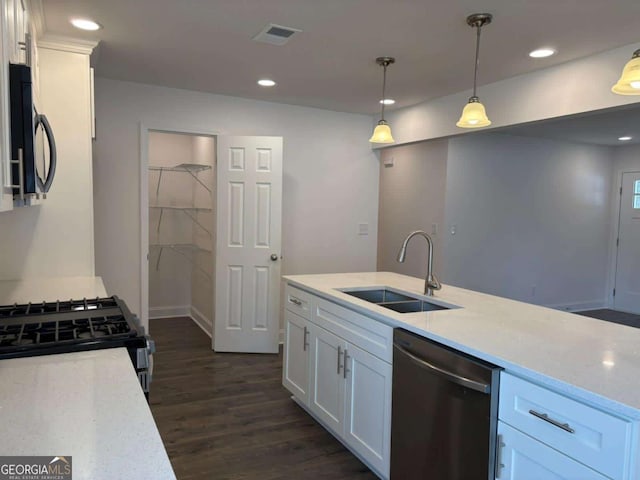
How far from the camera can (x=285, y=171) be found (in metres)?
4.84

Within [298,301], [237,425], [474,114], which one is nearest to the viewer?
[474,114]

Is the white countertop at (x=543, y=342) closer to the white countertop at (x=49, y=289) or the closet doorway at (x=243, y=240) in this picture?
the white countertop at (x=49, y=289)

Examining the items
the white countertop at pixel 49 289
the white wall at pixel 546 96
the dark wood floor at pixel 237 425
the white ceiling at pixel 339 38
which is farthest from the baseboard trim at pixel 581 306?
the white countertop at pixel 49 289

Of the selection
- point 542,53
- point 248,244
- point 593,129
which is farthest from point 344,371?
point 593,129

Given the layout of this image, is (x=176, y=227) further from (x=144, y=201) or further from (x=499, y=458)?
(x=499, y=458)

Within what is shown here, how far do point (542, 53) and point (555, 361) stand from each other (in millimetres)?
2308

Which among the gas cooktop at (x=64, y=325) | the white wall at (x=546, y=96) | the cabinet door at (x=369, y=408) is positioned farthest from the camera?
the white wall at (x=546, y=96)

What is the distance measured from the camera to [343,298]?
2.58 m

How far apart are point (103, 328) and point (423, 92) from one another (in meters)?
3.43

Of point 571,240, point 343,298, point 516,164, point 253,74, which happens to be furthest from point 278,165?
point 571,240

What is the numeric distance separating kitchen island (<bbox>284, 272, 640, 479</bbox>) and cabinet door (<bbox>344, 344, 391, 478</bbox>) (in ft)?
0.10

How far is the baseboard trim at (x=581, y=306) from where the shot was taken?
256 inches

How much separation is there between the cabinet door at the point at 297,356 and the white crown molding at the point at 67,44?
2153 millimetres

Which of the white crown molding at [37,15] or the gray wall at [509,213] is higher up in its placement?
the white crown molding at [37,15]
